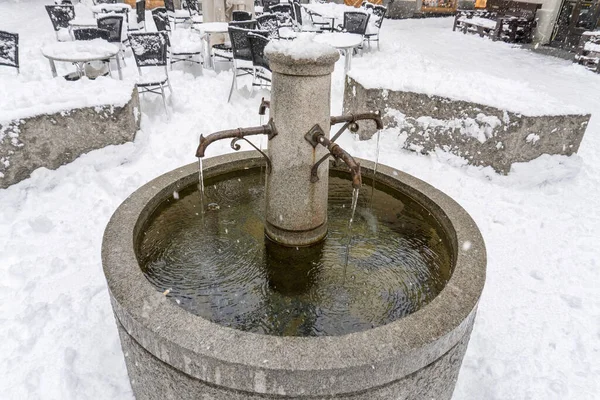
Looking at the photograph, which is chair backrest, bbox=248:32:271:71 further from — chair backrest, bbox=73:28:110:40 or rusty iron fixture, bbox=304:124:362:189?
rusty iron fixture, bbox=304:124:362:189

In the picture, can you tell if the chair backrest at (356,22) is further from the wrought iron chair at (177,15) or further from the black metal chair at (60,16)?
the black metal chair at (60,16)

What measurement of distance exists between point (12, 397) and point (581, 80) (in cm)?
1248

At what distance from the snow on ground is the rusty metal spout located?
73.1 inches

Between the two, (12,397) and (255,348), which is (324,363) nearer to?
(255,348)

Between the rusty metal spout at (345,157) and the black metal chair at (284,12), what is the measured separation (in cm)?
1099

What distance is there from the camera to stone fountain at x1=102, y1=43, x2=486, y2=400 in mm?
2025

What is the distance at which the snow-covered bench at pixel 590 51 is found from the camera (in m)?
10.9

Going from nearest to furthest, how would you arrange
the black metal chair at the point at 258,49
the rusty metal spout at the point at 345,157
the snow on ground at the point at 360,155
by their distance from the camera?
the rusty metal spout at the point at 345,157, the snow on ground at the point at 360,155, the black metal chair at the point at 258,49

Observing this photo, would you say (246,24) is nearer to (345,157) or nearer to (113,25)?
(113,25)

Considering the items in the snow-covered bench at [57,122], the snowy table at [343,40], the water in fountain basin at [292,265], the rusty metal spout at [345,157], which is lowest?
the water in fountain basin at [292,265]

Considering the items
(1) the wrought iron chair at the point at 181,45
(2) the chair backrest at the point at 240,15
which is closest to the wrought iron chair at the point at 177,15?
(1) the wrought iron chair at the point at 181,45

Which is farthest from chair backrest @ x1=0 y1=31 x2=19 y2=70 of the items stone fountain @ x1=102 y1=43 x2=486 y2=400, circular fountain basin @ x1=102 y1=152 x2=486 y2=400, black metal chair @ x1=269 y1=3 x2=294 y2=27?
black metal chair @ x1=269 y1=3 x2=294 y2=27

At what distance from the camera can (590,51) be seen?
11156 mm

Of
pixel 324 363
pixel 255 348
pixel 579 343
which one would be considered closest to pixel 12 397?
pixel 255 348
